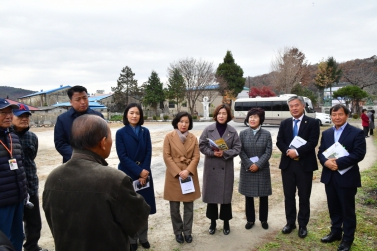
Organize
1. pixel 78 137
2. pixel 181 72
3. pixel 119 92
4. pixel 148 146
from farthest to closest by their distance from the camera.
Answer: pixel 119 92 < pixel 181 72 < pixel 148 146 < pixel 78 137

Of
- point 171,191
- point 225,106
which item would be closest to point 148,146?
point 171,191

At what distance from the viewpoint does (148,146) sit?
361 centimetres

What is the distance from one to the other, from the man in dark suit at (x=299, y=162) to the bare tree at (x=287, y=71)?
34962 millimetres

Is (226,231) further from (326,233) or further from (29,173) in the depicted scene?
(29,173)

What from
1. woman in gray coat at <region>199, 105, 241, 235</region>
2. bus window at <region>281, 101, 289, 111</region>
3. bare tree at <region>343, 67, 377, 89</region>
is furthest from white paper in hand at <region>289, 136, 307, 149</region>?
bare tree at <region>343, 67, 377, 89</region>

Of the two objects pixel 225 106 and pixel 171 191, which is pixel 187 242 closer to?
pixel 171 191

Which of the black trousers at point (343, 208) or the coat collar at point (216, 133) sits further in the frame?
the coat collar at point (216, 133)

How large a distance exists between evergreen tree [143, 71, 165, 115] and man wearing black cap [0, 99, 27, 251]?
1518 inches

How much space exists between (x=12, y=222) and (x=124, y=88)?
1661 inches

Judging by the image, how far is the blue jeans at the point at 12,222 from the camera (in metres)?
2.58

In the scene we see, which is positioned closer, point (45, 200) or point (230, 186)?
point (45, 200)

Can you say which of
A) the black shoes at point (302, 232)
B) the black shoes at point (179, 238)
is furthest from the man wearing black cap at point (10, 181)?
the black shoes at point (302, 232)

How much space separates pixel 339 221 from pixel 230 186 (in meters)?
1.38

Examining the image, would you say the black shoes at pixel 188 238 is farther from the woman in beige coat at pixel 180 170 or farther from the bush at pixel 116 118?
the bush at pixel 116 118
